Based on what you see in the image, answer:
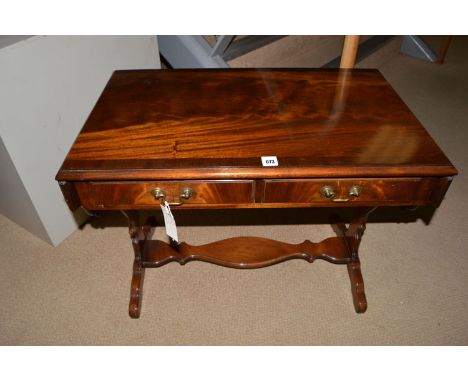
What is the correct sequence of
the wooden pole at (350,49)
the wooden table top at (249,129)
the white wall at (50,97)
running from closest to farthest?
the wooden table top at (249,129)
the white wall at (50,97)
the wooden pole at (350,49)

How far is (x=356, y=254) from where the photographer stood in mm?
1766

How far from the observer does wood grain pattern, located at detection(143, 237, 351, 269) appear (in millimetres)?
1712

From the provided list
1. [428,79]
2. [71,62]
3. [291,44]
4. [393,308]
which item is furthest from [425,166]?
[428,79]

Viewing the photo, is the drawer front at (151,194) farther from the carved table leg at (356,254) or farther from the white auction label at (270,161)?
the carved table leg at (356,254)

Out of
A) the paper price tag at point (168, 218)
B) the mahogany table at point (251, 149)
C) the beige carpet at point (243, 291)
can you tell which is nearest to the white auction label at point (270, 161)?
the mahogany table at point (251, 149)

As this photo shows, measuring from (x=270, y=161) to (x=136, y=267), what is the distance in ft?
3.23

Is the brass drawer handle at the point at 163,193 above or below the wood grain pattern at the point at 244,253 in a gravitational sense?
above

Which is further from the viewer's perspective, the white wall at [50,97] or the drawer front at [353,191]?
the white wall at [50,97]

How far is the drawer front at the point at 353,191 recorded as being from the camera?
Result: 1.13m

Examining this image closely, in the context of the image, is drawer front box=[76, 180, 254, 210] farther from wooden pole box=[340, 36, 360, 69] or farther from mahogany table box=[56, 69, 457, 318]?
wooden pole box=[340, 36, 360, 69]

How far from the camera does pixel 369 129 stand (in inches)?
49.2

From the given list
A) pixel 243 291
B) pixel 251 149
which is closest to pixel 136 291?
pixel 243 291

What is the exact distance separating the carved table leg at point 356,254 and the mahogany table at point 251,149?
1.57 ft

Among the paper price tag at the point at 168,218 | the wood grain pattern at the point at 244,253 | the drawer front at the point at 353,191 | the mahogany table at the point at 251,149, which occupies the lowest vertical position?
the wood grain pattern at the point at 244,253
